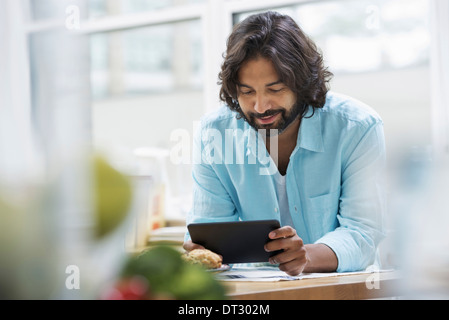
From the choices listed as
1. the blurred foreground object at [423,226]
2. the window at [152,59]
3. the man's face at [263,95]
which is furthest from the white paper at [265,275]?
the window at [152,59]

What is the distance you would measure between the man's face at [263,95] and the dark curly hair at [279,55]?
0.02m

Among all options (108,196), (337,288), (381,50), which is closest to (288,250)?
(337,288)

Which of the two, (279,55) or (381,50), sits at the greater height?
(381,50)

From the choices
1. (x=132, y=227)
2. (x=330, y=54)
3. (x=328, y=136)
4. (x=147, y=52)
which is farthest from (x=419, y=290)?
(x=147, y=52)

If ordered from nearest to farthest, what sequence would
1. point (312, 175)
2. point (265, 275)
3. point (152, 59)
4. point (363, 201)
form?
point (265, 275) → point (363, 201) → point (312, 175) → point (152, 59)

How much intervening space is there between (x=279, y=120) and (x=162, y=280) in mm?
1212

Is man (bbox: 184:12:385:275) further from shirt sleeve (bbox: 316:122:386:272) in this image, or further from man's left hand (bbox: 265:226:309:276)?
man's left hand (bbox: 265:226:309:276)

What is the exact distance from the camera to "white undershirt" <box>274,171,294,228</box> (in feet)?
5.24

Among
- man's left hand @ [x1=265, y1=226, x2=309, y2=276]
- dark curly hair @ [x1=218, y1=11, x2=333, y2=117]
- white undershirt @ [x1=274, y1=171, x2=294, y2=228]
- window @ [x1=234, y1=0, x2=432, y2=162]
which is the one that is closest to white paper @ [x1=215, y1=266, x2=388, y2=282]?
man's left hand @ [x1=265, y1=226, x2=309, y2=276]

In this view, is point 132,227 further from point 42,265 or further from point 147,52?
point 147,52

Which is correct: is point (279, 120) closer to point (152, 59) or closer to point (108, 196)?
point (108, 196)

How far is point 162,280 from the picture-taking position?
403mm

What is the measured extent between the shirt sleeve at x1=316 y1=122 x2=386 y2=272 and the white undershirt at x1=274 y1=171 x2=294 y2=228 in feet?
0.48

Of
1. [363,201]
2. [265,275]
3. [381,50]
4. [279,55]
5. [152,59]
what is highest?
[152,59]
